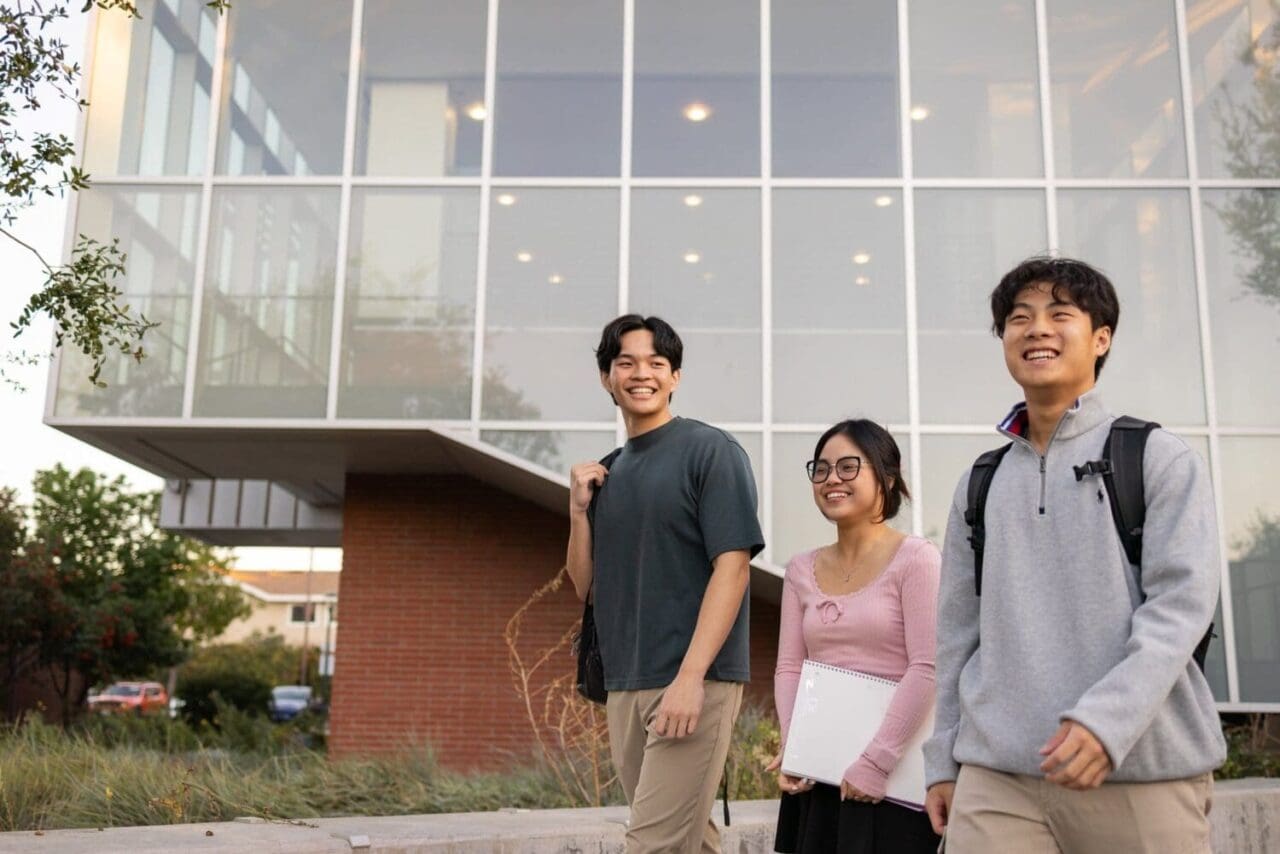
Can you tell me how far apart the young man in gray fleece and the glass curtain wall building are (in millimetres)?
7181

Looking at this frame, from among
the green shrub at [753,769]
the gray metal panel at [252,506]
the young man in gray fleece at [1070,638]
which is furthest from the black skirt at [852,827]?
the gray metal panel at [252,506]

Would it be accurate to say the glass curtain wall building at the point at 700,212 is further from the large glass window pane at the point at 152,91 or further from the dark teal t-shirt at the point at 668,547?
the dark teal t-shirt at the point at 668,547

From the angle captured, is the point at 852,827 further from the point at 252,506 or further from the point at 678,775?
the point at 252,506

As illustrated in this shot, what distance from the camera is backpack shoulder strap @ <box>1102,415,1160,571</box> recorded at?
6.70ft

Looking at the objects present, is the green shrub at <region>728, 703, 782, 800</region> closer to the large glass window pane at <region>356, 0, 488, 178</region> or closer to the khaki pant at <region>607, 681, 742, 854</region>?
the khaki pant at <region>607, 681, 742, 854</region>

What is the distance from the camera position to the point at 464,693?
11.7 m

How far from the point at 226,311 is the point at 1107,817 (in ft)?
30.3

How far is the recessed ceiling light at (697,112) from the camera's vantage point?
1030 centimetres

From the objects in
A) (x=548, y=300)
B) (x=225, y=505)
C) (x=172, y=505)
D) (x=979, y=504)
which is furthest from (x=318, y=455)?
(x=979, y=504)

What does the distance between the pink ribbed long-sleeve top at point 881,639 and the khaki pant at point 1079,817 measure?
29.6 inches

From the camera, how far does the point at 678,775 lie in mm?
2916

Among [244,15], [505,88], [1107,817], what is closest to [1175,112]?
[505,88]

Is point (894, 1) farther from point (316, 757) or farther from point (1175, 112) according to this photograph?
point (316, 757)

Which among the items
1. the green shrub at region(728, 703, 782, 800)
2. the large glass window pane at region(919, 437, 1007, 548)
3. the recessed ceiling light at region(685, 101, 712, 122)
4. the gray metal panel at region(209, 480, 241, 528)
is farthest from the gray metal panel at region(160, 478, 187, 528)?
the large glass window pane at region(919, 437, 1007, 548)
